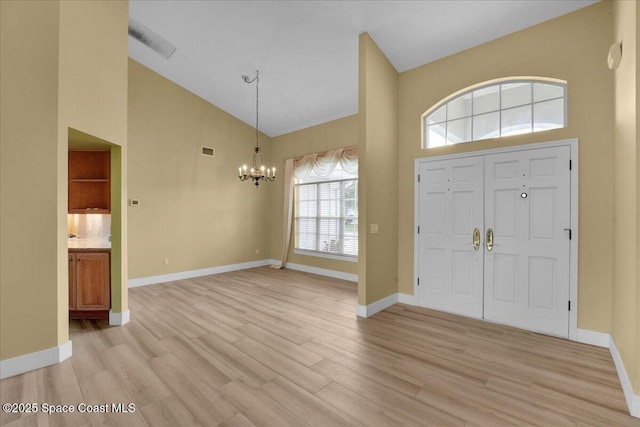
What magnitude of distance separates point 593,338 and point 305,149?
18.9 feet

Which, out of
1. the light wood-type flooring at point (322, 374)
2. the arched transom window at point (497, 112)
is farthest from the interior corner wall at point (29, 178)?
the arched transom window at point (497, 112)

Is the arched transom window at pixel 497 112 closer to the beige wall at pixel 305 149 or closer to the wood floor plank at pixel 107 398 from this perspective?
the beige wall at pixel 305 149

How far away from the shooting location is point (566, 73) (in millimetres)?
3117

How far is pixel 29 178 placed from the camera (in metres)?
2.43

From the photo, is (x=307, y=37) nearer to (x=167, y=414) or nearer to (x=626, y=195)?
(x=626, y=195)

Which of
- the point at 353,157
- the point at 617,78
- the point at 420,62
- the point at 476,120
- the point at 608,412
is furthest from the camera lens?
the point at 353,157

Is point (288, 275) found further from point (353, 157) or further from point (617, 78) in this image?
point (617, 78)

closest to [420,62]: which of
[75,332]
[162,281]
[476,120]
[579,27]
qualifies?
[476,120]

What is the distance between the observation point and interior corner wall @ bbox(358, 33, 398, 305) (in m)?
3.76

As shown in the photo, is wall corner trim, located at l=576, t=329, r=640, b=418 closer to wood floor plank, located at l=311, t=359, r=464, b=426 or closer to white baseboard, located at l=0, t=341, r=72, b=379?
wood floor plank, located at l=311, t=359, r=464, b=426

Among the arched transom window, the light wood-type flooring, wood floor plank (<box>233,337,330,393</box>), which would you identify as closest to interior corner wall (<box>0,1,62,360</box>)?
the light wood-type flooring

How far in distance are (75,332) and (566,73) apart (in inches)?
252

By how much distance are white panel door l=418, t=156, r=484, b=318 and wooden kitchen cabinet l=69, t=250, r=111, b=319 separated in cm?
433

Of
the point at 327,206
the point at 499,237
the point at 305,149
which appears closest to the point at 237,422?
the point at 499,237
